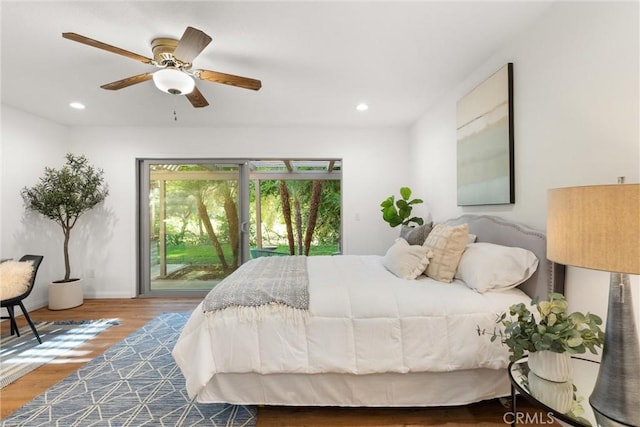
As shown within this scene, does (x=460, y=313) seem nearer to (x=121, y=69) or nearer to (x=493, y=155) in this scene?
(x=493, y=155)

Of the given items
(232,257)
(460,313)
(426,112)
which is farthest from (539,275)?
(232,257)

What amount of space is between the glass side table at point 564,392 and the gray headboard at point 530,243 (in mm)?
406

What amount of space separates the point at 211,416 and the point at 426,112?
3627mm

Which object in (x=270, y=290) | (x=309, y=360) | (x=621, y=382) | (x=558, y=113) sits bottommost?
(x=309, y=360)

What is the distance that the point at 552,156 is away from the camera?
5.91 ft

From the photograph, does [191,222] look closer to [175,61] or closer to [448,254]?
[175,61]

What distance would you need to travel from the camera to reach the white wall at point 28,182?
3.39m

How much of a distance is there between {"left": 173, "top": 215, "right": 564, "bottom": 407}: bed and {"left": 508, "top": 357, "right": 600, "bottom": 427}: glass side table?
33cm

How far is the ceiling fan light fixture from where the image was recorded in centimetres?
202

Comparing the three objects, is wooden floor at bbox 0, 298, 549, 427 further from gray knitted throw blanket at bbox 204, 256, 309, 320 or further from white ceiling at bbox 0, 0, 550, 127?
white ceiling at bbox 0, 0, 550, 127

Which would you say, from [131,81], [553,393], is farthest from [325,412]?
[131,81]

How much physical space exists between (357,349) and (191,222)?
3506 mm

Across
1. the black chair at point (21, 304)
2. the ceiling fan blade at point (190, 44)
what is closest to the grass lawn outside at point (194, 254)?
the black chair at point (21, 304)

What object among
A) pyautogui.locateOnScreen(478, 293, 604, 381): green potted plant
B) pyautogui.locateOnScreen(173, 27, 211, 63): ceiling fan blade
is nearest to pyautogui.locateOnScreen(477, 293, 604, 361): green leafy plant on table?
→ pyautogui.locateOnScreen(478, 293, 604, 381): green potted plant
